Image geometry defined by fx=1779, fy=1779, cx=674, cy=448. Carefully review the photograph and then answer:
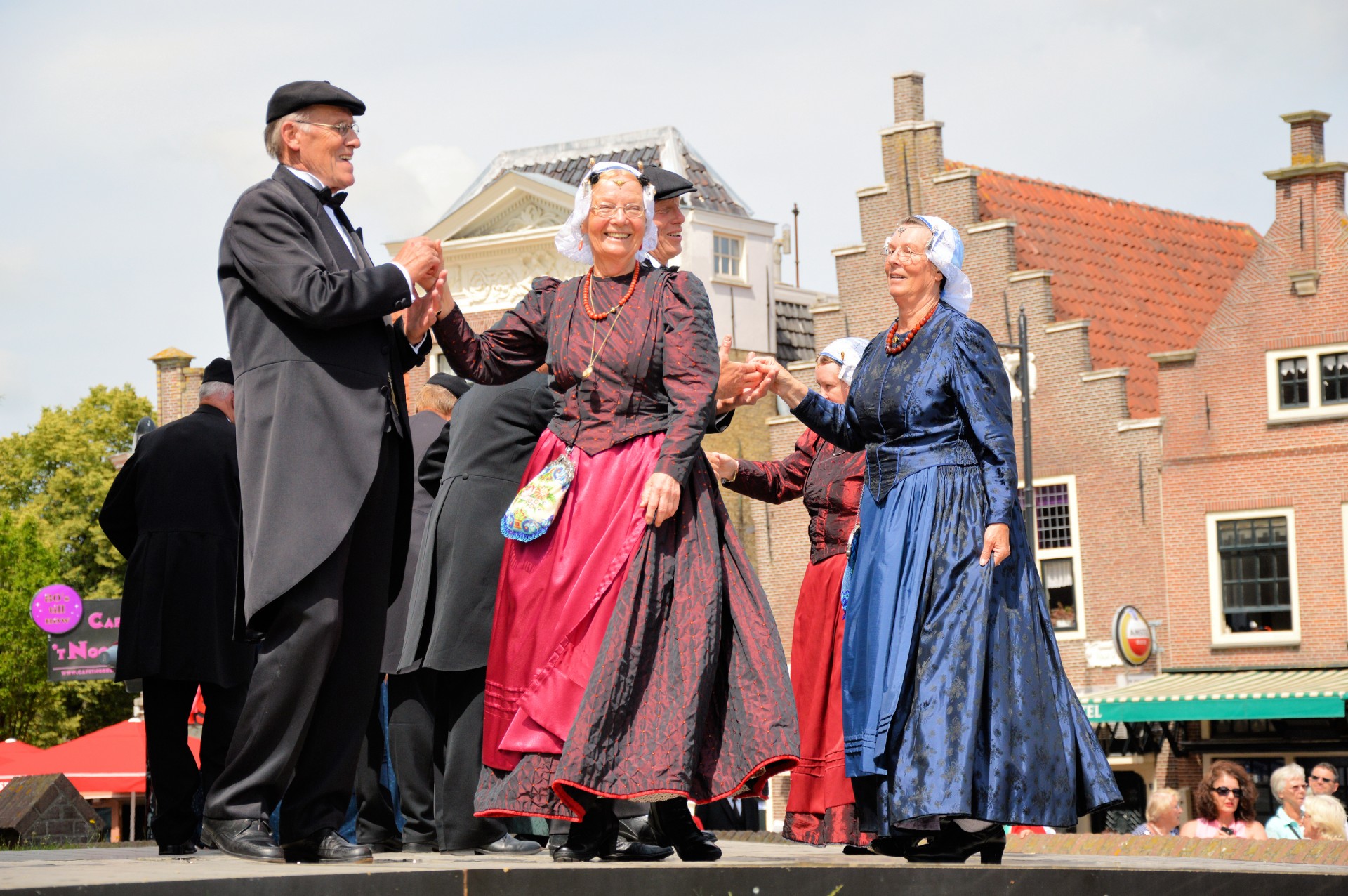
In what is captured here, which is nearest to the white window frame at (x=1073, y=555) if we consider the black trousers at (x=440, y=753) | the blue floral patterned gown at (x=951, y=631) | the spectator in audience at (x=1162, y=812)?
the spectator in audience at (x=1162, y=812)

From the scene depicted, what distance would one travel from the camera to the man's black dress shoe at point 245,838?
14.5 ft

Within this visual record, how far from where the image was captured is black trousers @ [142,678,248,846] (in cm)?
610

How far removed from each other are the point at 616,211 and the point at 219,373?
2375mm

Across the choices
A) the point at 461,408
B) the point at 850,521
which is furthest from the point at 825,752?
the point at 461,408

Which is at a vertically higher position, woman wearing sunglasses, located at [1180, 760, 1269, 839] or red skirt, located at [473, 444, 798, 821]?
red skirt, located at [473, 444, 798, 821]

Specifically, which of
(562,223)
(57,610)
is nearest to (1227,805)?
(57,610)

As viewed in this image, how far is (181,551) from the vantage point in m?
6.50

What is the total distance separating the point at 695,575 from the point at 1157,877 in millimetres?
1553

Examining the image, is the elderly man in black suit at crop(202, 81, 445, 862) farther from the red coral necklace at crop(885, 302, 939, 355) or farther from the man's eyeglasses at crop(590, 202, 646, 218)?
the red coral necklace at crop(885, 302, 939, 355)

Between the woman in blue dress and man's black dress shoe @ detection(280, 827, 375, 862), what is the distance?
4.97 ft

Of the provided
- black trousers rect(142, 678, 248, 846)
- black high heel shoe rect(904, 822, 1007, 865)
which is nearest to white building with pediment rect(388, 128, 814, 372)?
black trousers rect(142, 678, 248, 846)

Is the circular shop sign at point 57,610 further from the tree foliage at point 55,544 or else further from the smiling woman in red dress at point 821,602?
the smiling woman in red dress at point 821,602

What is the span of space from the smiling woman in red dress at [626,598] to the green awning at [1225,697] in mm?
17701

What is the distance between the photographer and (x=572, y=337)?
17.9ft
